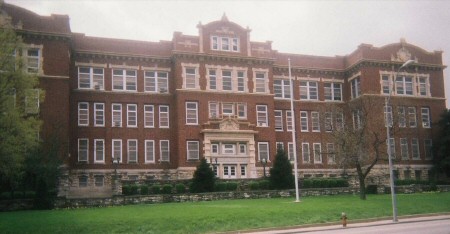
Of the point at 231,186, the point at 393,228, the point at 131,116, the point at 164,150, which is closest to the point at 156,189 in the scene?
the point at 231,186

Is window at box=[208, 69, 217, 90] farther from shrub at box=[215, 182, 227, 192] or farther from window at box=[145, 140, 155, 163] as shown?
shrub at box=[215, 182, 227, 192]

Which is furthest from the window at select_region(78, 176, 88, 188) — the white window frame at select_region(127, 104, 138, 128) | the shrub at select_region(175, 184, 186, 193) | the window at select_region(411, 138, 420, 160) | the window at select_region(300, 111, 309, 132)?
the window at select_region(411, 138, 420, 160)

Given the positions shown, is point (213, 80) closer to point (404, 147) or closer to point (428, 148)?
point (404, 147)

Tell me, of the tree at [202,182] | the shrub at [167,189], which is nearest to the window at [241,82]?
the tree at [202,182]

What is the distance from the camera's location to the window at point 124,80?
49156mm

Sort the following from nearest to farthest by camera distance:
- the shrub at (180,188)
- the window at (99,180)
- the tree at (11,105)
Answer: the tree at (11,105), the shrub at (180,188), the window at (99,180)

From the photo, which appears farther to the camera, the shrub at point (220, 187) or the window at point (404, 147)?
the window at point (404, 147)

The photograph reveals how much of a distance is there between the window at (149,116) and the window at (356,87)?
24.4 m

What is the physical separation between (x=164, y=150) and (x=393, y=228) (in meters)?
32.1

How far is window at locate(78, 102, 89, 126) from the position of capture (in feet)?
156

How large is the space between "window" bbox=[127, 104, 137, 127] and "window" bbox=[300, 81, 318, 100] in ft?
65.5

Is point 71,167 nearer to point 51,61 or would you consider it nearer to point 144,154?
point 144,154

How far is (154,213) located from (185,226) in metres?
3.93

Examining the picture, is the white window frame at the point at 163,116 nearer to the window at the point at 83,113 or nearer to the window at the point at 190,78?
the window at the point at 190,78
